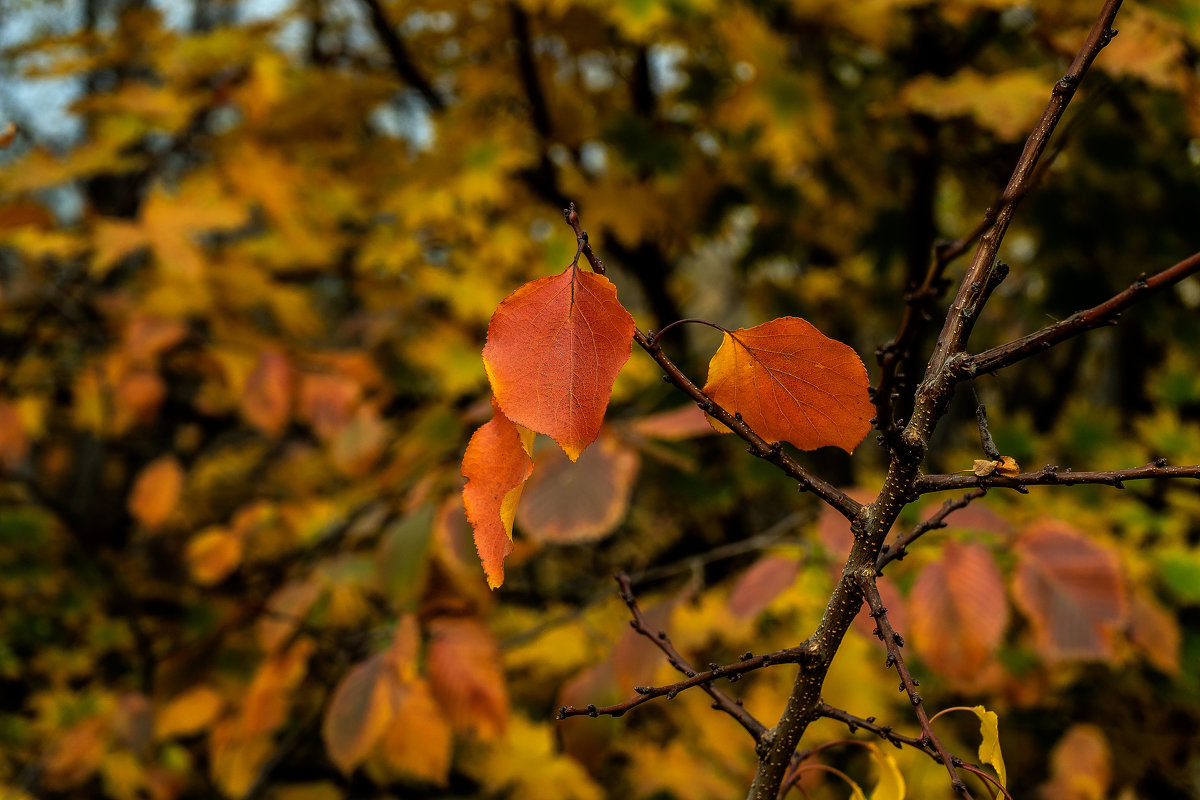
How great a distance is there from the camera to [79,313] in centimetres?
175

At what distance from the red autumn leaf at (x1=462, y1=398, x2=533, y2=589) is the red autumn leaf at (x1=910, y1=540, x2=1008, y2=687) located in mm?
627

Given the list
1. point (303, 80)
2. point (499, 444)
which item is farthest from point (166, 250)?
point (499, 444)

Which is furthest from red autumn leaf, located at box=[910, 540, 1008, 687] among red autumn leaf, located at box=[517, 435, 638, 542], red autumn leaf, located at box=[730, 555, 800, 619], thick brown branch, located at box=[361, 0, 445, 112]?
thick brown branch, located at box=[361, 0, 445, 112]

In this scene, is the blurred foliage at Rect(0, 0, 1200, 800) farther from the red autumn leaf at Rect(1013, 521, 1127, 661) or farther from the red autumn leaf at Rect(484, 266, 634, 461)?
the red autumn leaf at Rect(484, 266, 634, 461)

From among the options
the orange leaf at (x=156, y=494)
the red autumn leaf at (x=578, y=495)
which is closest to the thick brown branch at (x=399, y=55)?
the orange leaf at (x=156, y=494)

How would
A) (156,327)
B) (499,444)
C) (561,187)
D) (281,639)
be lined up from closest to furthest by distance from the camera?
(499,444) → (281,639) → (156,327) → (561,187)

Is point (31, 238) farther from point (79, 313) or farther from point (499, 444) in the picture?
point (499, 444)

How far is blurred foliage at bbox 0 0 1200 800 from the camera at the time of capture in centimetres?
93

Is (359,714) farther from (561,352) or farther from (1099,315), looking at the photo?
(1099,315)

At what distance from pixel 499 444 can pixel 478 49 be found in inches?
62.4

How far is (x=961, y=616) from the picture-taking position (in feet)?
2.55

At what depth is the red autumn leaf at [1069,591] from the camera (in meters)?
0.80

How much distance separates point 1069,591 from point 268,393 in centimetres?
129

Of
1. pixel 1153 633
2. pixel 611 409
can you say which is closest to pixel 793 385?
pixel 1153 633
